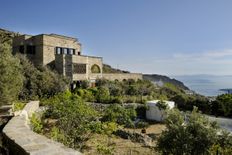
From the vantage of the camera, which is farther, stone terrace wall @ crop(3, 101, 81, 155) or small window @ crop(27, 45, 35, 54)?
small window @ crop(27, 45, 35, 54)

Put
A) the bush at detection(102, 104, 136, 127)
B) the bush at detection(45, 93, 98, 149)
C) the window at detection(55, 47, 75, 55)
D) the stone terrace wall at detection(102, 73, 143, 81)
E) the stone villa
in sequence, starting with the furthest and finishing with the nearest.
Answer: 1. the stone terrace wall at detection(102, 73, 143, 81)
2. the window at detection(55, 47, 75, 55)
3. the stone villa
4. the bush at detection(102, 104, 136, 127)
5. the bush at detection(45, 93, 98, 149)

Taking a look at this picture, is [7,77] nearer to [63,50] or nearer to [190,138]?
[190,138]

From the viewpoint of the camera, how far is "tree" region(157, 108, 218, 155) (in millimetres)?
9844

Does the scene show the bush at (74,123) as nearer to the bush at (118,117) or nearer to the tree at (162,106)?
the bush at (118,117)

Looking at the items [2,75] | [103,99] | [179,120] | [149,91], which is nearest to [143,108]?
[103,99]

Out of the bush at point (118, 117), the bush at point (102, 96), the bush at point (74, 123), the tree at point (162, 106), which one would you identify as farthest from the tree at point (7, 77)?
the bush at point (102, 96)

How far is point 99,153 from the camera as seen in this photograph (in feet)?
34.0

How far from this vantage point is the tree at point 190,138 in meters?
9.84

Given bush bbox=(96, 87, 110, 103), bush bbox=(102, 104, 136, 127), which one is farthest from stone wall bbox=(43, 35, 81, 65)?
bush bbox=(102, 104, 136, 127)

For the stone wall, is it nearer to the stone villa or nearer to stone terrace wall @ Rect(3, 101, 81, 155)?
the stone villa

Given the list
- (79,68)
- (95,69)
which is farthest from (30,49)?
(95,69)

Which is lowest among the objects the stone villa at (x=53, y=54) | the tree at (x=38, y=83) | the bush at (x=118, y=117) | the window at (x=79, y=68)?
the bush at (x=118, y=117)

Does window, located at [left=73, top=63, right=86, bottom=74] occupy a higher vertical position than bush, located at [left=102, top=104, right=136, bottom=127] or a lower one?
higher

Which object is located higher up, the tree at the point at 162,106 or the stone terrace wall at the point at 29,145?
the stone terrace wall at the point at 29,145
